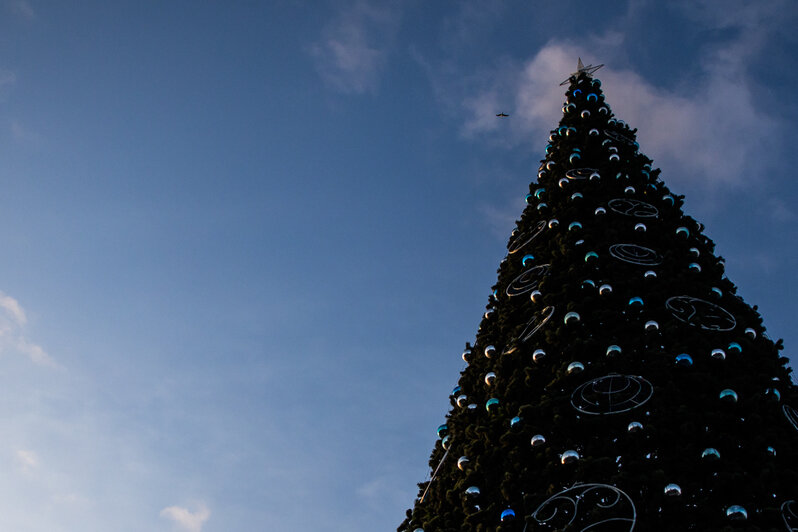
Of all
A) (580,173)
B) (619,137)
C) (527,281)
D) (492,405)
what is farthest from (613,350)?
(619,137)

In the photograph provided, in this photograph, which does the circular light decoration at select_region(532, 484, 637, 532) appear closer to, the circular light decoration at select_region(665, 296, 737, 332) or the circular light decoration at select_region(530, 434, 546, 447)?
the circular light decoration at select_region(530, 434, 546, 447)

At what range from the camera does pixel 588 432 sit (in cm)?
852

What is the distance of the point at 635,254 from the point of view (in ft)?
36.5

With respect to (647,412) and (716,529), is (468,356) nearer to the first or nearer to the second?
(647,412)

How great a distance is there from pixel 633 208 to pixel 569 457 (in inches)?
247

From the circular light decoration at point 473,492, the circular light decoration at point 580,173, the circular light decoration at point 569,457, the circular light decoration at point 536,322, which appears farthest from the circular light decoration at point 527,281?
the circular light decoration at point 473,492

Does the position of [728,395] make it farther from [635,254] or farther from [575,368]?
[635,254]

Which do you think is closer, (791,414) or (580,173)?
(791,414)

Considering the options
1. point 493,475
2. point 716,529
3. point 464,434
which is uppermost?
point 464,434

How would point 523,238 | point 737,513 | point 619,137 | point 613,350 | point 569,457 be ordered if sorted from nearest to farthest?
1. point 737,513
2. point 569,457
3. point 613,350
4. point 523,238
5. point 619,137

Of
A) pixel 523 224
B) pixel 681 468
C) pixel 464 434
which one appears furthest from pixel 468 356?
pixel 681 468

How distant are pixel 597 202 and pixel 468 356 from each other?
4.02 m

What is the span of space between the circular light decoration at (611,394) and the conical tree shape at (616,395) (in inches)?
0.7

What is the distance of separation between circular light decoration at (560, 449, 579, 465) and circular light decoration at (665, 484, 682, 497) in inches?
44.6
